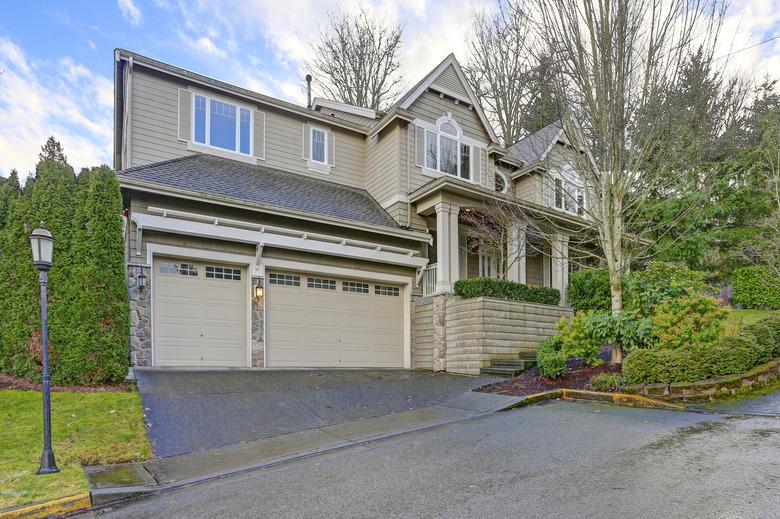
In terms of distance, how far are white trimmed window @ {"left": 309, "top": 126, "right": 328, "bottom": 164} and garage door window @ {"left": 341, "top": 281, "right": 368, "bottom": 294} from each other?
13.6 feet

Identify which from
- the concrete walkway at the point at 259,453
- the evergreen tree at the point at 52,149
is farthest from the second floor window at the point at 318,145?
the evergreen tree at the point at 52,149

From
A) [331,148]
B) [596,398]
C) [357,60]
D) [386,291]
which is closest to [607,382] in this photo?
[596,398]

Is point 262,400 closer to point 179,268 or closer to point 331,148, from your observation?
point 179,268

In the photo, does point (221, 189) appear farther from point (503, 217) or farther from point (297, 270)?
point (503, 217)

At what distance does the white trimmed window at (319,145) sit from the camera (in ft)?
48.3

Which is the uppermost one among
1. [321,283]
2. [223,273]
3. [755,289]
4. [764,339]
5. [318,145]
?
[318,145]

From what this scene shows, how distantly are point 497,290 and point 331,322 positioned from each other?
166 inches

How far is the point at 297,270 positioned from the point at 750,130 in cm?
1890

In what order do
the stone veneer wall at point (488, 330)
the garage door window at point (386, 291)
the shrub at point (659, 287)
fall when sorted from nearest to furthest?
1. the shrub at point (659, 287)
2. the stone veneer wall at point (488, 330)
3. the garage door window at point (386, 291)

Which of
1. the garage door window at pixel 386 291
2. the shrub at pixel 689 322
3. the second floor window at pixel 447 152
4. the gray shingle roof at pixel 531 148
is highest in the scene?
the gray shingle roof at pixel 531 148

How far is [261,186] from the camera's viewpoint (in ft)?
40.8

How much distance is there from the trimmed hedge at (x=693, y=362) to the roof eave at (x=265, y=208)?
21.9 feet

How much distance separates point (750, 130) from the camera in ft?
63.6

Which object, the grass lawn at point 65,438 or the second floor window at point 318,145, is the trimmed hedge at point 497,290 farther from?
the grass lawn at point 65,438
